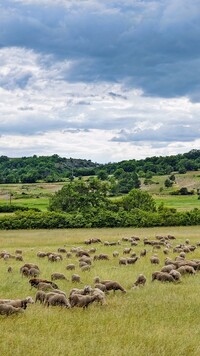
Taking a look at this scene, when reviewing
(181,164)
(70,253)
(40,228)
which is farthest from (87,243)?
(181,164)

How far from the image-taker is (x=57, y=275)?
22281 mm

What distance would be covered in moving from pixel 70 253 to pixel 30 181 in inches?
5428

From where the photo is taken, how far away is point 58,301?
1641 centimetres

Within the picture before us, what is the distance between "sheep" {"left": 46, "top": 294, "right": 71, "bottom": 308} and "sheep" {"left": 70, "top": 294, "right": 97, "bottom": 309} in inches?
7.9

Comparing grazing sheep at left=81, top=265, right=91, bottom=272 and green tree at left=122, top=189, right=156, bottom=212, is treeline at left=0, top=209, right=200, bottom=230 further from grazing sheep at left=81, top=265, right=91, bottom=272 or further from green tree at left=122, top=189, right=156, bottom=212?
grazing sheep at left=81, top=265, right=91, bottom=272

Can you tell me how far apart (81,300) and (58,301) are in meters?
0.75

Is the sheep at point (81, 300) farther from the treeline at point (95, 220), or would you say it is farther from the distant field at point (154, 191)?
the distant field at point (154, 191)

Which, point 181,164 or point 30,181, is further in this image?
point 181,164

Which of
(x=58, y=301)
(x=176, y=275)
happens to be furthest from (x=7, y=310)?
(x=176, y=275)

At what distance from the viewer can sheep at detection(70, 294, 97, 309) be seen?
16275 mm

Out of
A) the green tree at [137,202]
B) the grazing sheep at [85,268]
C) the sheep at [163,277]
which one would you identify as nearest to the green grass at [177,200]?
the green tree at [137,202]

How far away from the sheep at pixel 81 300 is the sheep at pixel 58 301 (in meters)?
0.20

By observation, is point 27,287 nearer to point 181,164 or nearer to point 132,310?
point 132,310

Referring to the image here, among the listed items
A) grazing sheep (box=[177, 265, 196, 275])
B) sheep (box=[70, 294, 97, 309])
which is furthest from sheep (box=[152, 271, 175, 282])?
sheep (box=[70, 294, 97, 309])
